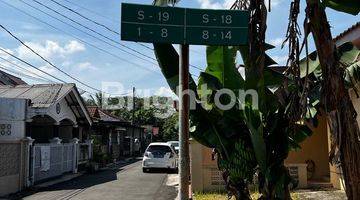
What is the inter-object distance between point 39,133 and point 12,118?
7261 millimetres

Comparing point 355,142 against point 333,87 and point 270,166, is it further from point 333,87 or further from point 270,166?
point 270,166

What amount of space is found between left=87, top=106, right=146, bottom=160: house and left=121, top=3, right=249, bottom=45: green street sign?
21788mm

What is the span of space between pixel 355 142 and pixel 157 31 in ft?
9.01

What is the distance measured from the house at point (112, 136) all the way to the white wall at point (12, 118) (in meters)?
10.4

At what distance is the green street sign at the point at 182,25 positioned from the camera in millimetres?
5727

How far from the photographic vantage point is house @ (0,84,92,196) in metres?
15.6

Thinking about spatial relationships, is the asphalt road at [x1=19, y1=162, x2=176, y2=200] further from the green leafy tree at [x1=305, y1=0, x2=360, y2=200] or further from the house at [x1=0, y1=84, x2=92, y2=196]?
the green leafy tree at [x1=305, y1=0, x2=360, y2=200]

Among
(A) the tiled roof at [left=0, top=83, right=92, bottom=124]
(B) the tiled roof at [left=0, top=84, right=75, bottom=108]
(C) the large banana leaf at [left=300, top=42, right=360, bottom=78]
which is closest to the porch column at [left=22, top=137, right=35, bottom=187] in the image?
(A) the tiled roof at [left=0, top=83, right=92, bottom=124]

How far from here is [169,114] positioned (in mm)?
64125

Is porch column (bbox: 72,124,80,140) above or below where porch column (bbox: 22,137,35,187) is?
above

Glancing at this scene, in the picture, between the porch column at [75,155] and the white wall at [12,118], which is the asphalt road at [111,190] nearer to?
the white wall at [12,118]

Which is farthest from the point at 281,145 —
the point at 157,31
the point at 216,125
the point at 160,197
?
the point at 160,197

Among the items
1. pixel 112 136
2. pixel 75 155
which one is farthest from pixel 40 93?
pixel 112 136

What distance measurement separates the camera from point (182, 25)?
19.0ft
